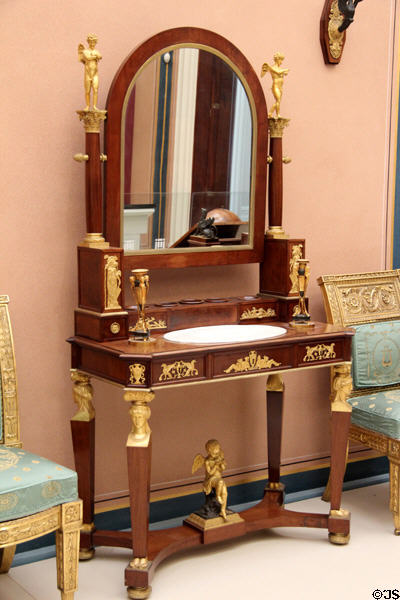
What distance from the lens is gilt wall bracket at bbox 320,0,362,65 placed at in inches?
159

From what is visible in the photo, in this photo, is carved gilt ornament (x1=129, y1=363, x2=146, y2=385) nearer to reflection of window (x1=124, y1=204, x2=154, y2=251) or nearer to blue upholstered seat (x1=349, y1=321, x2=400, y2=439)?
reflection of window (x1=124, y1=204, x2=154, y2=251)

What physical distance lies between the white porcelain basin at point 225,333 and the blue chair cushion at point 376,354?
1.94 feet

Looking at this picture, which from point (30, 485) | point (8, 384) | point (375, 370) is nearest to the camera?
point (30, 485)

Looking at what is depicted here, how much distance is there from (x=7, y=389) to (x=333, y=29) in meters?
2.25

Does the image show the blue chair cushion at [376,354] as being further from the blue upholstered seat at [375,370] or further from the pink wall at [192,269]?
the pink wall at [192,269]

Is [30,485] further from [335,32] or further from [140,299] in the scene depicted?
[335,32]

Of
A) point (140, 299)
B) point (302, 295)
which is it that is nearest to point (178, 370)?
point (140, 299)

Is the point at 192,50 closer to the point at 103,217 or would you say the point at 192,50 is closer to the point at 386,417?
the point at 103,217

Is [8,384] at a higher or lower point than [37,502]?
higher

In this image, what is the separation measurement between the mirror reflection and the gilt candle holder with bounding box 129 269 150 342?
0.28 metres

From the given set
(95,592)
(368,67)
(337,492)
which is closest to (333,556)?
(337,492)

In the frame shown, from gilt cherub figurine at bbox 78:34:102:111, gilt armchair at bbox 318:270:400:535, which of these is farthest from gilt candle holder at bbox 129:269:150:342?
gilt armchair at bbox 318:270:400:535

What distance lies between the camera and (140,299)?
319 centimetres

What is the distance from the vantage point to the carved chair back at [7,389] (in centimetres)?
312
